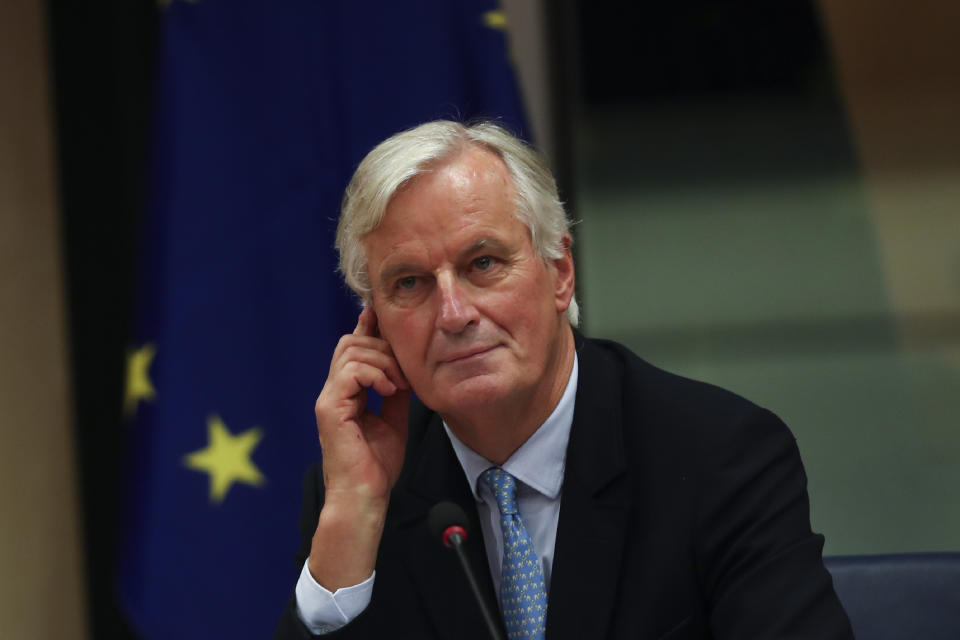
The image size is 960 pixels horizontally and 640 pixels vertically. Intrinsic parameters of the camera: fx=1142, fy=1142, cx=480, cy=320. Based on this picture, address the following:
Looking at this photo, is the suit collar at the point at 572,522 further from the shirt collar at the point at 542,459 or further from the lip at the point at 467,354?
the lip at the point at 467,354

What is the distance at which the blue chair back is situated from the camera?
161 centimetres

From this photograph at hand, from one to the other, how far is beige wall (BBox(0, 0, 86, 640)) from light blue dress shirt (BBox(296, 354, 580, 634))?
1767 mm

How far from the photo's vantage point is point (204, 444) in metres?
2.86

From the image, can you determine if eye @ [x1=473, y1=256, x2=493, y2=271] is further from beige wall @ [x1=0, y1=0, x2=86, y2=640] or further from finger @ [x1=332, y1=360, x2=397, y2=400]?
beige wall @ [x1=0, y1=0, x2=86, y2=640]

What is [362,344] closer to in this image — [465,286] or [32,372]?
[465,286]

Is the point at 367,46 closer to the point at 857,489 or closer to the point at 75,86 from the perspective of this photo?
the point at 75,86

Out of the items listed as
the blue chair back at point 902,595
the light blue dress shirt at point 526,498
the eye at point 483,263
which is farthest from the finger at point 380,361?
the blue chair back at point 902,595

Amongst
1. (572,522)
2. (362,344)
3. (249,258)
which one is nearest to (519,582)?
(572,522)

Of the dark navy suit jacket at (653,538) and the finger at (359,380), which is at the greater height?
the finger at (359,380)

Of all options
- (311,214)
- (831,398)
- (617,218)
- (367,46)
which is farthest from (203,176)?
(831,398)

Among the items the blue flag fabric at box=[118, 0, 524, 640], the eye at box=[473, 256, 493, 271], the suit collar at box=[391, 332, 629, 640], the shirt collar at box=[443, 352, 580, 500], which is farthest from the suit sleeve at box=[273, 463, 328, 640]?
the blue flag fabric at box=[118, 0, 524, 640]

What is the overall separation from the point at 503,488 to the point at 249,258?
1377 millimetres

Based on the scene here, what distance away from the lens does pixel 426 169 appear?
5.55ft

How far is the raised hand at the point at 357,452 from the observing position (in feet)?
Result: 5.52
